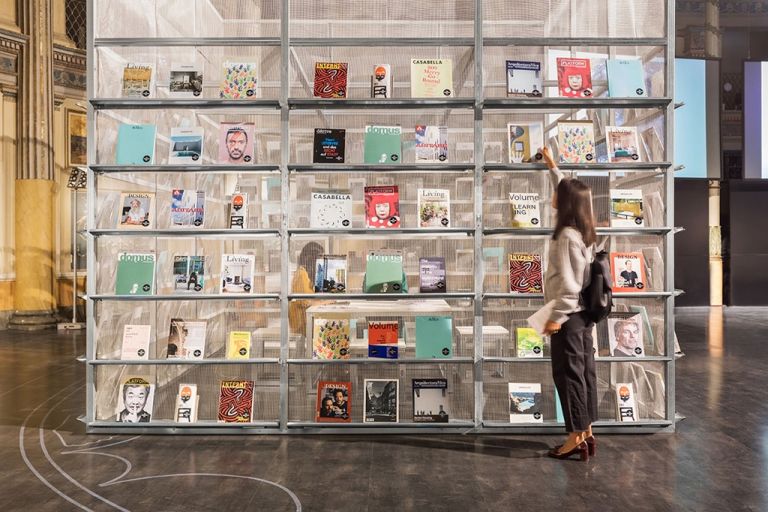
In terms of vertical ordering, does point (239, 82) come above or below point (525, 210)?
above

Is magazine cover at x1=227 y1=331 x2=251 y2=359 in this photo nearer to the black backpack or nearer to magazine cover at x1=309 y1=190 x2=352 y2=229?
magazine cover at x1=309 y1=190 x2=352 y2=229

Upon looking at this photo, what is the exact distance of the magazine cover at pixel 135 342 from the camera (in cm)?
441

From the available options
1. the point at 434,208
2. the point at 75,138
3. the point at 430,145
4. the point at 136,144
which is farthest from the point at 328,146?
the point at 75,138

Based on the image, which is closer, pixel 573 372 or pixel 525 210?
pixel 573 372

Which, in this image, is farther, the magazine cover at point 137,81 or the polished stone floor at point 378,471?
the magazine cover at point 137,81

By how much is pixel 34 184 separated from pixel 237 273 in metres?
7.96

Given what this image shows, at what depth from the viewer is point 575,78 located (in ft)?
14.6

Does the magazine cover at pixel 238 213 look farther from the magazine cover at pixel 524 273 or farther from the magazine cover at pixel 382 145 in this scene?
the magazine cover at pixel 524 273

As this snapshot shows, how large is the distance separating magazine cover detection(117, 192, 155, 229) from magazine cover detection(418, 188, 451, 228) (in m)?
1.76

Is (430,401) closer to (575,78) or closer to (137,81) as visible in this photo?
(575,78)

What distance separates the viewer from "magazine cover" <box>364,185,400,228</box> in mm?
4398

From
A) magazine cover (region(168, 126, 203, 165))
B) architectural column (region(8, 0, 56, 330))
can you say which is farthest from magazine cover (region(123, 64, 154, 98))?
architectural column (region(8, 0, 56, 330))

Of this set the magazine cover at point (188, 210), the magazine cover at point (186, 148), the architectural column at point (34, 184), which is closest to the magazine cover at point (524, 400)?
the magazine cover at point (188, 210)

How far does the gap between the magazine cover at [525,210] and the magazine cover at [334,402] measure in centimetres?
152
